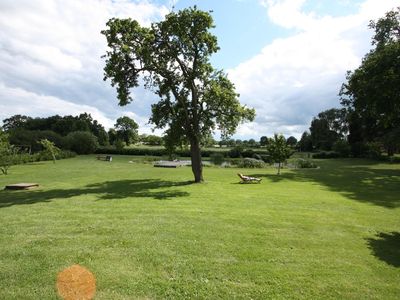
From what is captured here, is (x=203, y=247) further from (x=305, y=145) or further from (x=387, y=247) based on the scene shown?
(x=305, y=145)

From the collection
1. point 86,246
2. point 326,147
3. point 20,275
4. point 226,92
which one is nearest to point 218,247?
point 86,246

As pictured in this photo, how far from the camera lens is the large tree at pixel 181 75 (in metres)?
20.3

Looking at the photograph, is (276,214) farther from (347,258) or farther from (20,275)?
(20,275)

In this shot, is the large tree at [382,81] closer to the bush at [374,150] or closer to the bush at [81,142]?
the bush at [374,150]

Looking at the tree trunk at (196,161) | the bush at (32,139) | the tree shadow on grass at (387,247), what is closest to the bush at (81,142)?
the bush at (32,139)

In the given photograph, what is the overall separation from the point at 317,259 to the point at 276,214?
443cm

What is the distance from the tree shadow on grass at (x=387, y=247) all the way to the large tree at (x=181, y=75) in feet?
42.3

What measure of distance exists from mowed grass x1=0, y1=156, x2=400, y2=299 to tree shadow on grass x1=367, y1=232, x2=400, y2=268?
1.1 inches

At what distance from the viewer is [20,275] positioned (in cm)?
638

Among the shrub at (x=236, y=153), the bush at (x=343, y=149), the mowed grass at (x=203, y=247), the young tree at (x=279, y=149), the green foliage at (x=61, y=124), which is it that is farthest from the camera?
the green foliage at (x=61, y=124)

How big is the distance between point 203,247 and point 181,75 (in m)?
16.6

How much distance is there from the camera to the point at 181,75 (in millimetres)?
22922

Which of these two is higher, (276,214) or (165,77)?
(165,77)

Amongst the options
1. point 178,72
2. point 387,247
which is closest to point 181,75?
point 178,72
